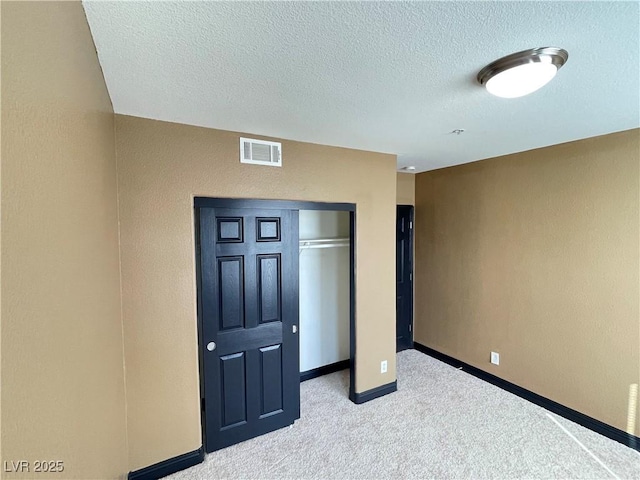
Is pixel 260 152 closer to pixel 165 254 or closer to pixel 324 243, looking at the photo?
pixel 165 254

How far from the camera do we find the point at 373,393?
311cm

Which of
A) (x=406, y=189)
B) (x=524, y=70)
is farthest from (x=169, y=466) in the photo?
(x=406, y=189)

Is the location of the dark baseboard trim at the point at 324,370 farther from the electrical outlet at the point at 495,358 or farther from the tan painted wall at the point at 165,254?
the electrical outlet at the point at 495,358

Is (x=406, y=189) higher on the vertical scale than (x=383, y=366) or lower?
higher

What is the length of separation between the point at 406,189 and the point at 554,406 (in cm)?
281

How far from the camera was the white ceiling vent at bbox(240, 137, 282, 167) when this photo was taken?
2.35 m

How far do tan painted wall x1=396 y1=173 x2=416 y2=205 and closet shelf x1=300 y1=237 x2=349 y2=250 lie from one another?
1107 millimetres

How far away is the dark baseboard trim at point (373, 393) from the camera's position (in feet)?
9.95

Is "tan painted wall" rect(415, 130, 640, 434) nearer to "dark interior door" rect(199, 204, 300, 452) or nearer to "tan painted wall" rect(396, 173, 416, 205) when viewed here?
"tan painted wall" rect(396, 173, 416, 205)

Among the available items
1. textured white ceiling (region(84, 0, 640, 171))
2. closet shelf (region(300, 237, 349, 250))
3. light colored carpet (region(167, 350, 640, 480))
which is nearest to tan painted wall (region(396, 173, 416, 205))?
closet shelf (region(300, 237, 349, 250))

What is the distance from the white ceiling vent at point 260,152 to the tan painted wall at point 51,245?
3.65 ft

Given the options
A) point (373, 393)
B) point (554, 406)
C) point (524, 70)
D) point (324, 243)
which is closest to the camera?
point (524, 70)

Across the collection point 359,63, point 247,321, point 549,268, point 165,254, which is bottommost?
point 247,321

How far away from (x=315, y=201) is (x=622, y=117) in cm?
221
